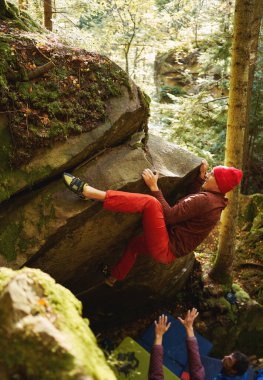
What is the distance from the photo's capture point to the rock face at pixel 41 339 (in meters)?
1.72

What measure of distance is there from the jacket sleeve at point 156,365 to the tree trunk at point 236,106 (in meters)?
4.09

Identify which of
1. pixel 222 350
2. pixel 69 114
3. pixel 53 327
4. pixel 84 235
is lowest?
pixel 222 350

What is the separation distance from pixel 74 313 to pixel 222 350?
7120 mm

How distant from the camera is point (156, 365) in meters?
4.38

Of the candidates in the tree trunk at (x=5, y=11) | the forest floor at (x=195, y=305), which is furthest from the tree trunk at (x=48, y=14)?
the forest floor at (x=195, y=305)

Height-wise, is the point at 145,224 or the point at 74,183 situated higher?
the point at 74,183

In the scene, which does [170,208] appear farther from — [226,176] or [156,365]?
[156,365]

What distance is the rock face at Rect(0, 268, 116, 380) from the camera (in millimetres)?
1720

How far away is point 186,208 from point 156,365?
238 cm

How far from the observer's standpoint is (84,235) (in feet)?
17.4

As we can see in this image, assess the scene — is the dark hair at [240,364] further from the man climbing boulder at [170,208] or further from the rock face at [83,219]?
the rock face at [83,219]

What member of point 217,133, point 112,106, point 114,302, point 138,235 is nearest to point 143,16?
point 217,133

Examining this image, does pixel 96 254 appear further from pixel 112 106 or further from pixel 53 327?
pixel 53 327

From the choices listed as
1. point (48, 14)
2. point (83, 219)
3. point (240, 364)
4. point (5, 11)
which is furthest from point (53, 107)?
point (48, 14)
